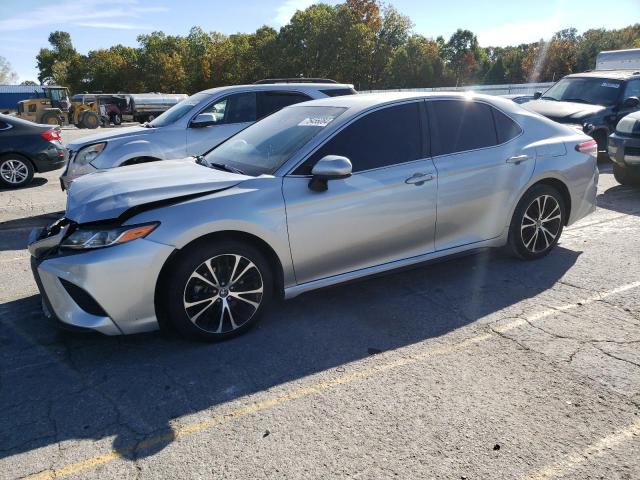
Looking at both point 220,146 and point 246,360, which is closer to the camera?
point 246,360

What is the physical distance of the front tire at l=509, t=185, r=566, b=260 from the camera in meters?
4.92

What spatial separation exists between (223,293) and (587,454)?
2339mm

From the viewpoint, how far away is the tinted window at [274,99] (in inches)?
320

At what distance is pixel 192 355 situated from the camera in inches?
138

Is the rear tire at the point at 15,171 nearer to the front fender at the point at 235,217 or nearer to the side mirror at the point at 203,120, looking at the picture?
the side mirror at the point at 203,120

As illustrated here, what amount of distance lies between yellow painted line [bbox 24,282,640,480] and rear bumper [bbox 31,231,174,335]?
0.93 meters

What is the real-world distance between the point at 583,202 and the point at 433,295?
82.2 inches

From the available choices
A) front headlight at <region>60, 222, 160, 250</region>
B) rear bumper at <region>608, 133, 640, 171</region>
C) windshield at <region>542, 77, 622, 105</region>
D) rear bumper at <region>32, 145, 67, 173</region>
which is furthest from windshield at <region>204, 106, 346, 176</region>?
windshield at <region>542, 77, 622, 105</region>

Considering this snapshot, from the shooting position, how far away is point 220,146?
4.84m

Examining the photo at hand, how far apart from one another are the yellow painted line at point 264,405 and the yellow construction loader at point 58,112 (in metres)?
32.9

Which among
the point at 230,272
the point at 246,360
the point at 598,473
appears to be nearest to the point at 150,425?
the point at 246,360

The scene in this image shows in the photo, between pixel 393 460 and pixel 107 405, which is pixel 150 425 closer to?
pixel 107 405

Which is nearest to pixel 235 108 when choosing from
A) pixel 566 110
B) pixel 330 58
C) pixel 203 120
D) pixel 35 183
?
pixel 203 120

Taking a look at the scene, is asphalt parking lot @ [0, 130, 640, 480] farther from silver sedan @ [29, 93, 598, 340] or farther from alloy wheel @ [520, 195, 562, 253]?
alloy wheel @ [520, 195, 562, 253]
